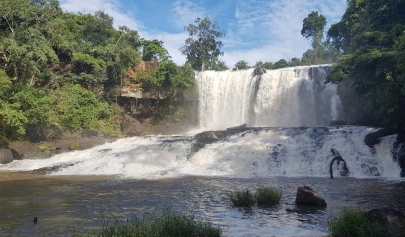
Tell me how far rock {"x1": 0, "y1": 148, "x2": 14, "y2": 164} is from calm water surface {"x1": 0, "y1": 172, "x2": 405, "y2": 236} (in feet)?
22.4

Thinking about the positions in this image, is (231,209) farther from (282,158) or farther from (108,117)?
(108,117)

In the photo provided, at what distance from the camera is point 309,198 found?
11.4 metres

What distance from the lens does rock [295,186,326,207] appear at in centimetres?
1133

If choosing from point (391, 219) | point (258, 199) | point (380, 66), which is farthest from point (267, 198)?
point (380, 66)

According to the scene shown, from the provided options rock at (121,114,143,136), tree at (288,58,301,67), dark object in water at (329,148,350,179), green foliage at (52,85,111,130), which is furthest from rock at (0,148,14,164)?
tree at (288,58,301,67)

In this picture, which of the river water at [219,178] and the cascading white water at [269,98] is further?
the cascading white water at [269,98]

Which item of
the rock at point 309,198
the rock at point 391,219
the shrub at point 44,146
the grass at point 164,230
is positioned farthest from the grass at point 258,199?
Result: the shrub at point 44,146

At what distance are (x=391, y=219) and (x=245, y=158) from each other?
14732 millimetres

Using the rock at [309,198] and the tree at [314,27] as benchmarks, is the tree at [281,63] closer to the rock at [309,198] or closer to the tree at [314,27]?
the tree at [314,27]

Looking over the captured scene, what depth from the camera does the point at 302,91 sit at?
38500 mm

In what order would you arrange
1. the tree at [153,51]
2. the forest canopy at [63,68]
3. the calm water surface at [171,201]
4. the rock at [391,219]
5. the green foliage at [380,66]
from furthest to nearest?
the tree at [153,51] < the forest canopy at [63,68] < the green foliage at [380,66] < the calm water surface at [171,201] < the rock at [391,219]

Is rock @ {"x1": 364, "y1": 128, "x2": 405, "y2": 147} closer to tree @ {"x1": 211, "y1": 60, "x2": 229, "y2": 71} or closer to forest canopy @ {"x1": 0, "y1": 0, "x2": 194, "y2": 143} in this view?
forest canopy @ {"x1": 0, "y1": 0, "x2": 194, "y2": 143}

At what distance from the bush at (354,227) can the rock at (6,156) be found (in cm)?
2470

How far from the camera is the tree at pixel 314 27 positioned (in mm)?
75375
